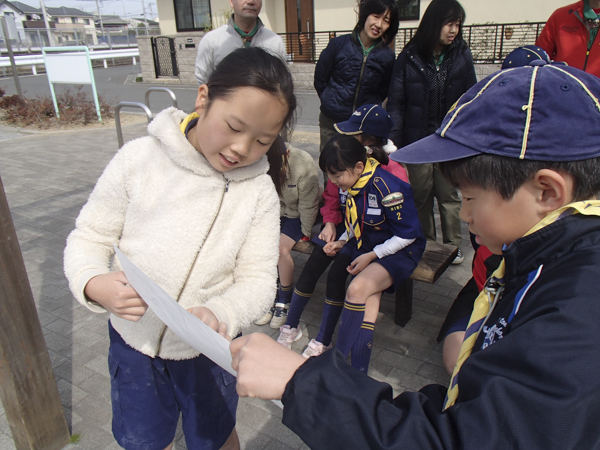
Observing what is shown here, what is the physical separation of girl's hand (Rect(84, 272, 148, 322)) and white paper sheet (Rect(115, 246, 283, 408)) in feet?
0.61

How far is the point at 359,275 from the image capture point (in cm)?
261

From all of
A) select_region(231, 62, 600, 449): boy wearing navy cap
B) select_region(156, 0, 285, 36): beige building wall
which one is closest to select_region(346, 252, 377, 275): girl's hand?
select_region(231, 62, 600, 449): boy wearing navy cap

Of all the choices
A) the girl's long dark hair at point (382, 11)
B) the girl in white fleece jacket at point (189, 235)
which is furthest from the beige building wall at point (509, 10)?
the girl in white fleece jacket at point (189, 235)

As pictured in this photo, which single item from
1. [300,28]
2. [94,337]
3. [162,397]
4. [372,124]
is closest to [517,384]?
[162,397]

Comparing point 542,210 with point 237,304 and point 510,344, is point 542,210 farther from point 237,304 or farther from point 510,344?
point 237,304

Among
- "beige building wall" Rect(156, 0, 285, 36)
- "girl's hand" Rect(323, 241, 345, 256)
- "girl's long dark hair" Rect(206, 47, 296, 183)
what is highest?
"beige building wall" Rect(156, 0, 285, 36)

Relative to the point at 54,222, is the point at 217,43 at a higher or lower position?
higher

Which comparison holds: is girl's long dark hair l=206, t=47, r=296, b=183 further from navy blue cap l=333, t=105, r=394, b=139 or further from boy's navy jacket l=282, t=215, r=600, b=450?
navy blue cap l=333, t=105, r=394, b=139

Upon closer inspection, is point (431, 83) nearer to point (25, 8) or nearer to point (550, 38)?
point (550, 38)

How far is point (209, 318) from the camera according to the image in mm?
1308

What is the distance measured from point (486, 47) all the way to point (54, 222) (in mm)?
11389

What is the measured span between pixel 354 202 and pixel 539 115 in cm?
190

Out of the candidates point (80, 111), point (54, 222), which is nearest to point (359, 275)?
point (54, 222)

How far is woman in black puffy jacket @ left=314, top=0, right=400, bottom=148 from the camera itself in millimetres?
3623
